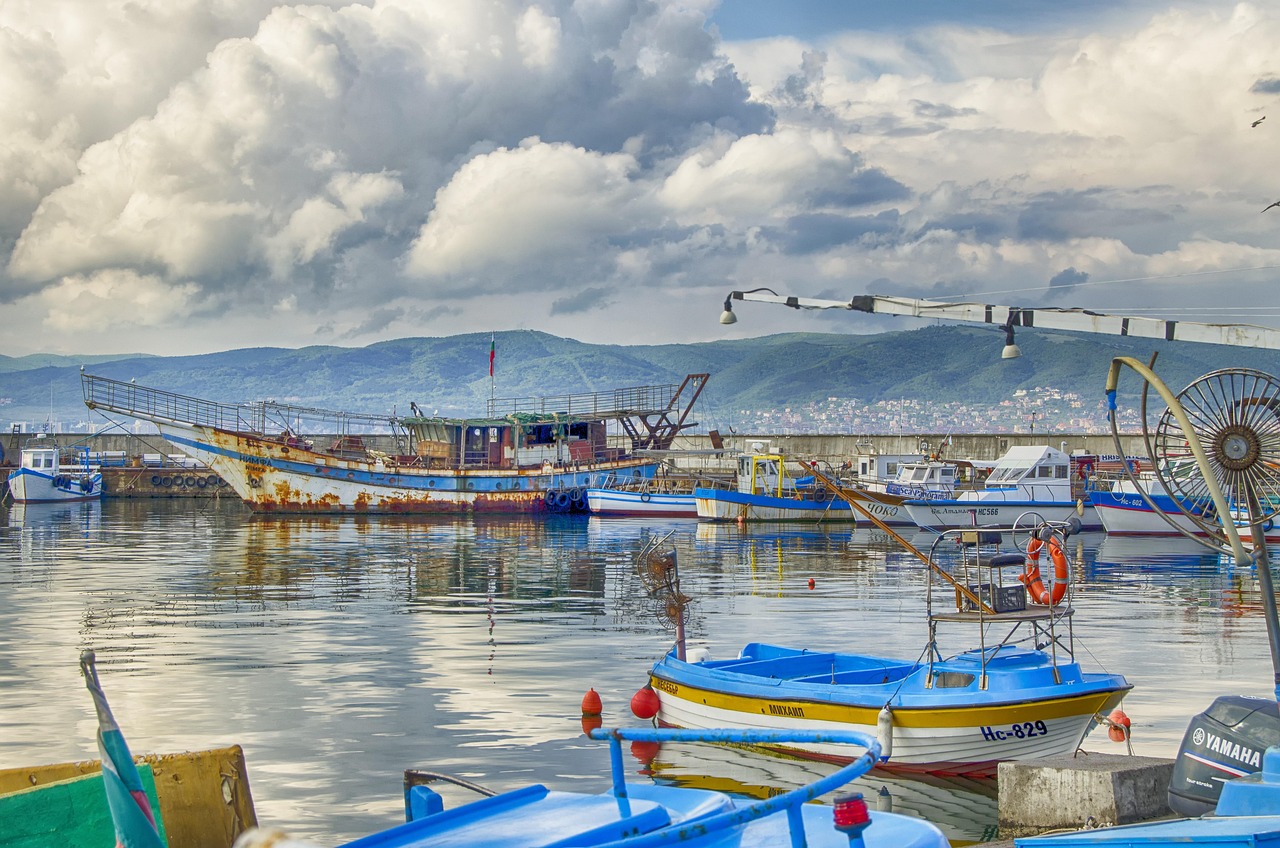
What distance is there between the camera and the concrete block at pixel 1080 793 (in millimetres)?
8523

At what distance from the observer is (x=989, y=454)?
70.6m

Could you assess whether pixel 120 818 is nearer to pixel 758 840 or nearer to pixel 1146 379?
pixel 758 840

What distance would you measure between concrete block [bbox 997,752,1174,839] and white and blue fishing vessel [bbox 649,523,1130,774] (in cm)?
228

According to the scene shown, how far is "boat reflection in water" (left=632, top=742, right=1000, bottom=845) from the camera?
420 inches

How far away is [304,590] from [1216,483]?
2135cm

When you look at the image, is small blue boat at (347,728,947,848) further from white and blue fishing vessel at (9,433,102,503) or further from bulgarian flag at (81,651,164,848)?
white and blue fishing vessel at (9,433,102,503)

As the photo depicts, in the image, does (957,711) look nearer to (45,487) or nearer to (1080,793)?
(1080,793)

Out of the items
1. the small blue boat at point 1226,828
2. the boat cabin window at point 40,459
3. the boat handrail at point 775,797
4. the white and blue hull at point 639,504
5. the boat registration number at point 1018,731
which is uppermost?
the boat cabin window at point 40,459

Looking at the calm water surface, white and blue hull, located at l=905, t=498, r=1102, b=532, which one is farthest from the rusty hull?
white and blue hull, located at l=905, t=498, r=1102, b=532

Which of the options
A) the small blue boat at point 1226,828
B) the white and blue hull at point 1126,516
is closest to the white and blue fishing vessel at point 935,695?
the small blue boat at point 1226,828

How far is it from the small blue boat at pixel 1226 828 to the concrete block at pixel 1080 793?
151 centimetres

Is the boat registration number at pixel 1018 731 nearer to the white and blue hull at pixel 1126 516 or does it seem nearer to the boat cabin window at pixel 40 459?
the white and blue hull at pixel 1126 516

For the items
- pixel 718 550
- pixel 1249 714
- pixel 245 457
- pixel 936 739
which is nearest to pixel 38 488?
pixel 245 457

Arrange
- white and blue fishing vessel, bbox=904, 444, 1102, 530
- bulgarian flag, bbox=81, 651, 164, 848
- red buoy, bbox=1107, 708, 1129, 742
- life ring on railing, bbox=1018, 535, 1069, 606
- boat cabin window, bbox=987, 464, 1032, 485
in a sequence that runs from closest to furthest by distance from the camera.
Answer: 1. bulgarian flag, bbox=81, 651, 164, 848
2. red buoy, bbox=1107, 708, 1129, 742
3. life ring on railing, bbox=1018, 535, 1069, 606
4. white and blue fishing vessel, bbox=904, 444, 1102, 530
5. boat cabin window, bbox=987, 464, 1032, 485
